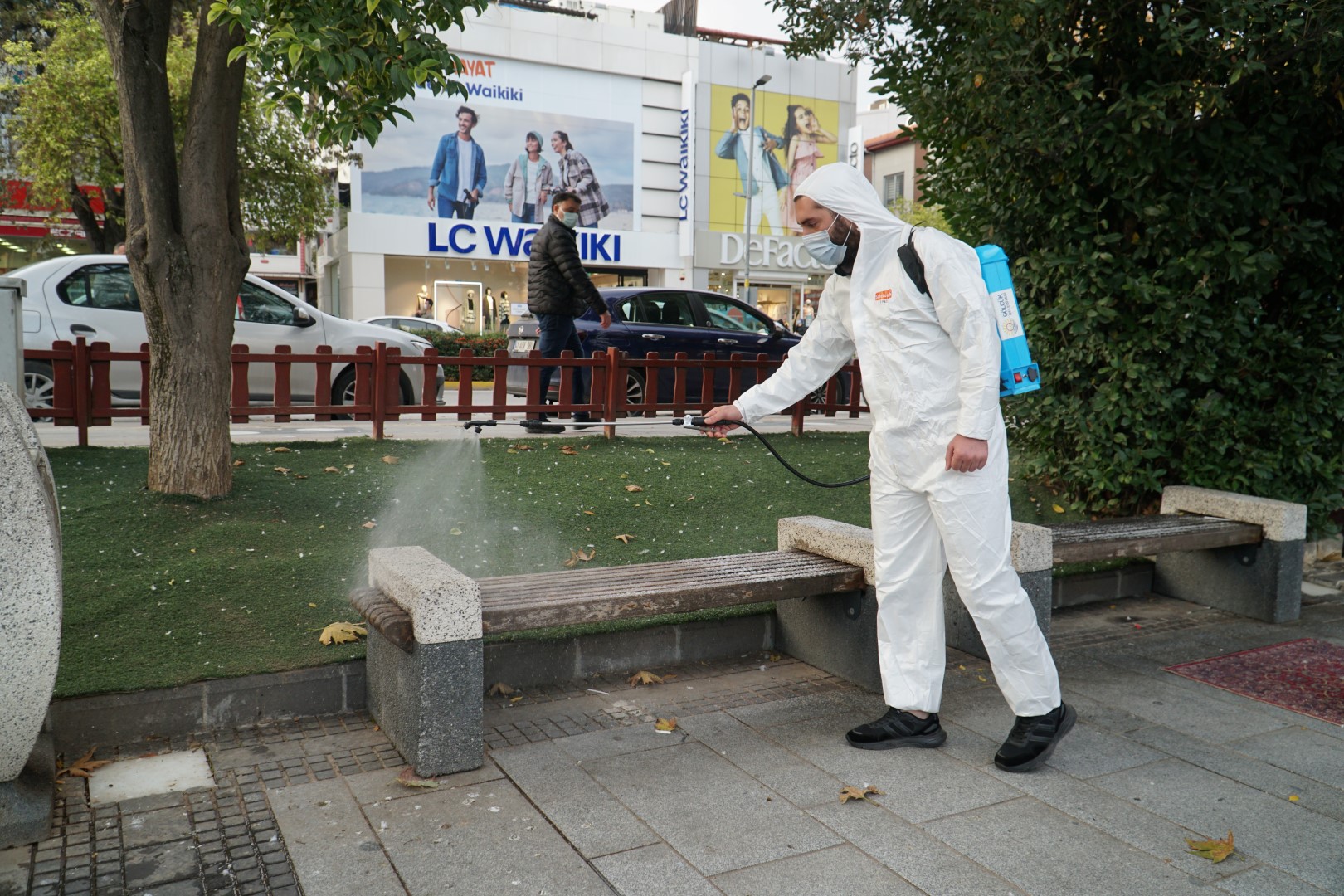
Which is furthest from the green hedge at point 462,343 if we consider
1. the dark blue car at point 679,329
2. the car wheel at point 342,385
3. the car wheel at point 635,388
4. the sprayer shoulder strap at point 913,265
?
the sprayer shoulder strap at point 913,265

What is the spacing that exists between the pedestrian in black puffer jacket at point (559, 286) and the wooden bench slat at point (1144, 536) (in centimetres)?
502

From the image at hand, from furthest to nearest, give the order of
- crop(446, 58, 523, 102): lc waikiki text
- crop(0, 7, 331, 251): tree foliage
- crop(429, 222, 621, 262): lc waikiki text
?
crop(446, 58, 523, 102): lc waikiki text → crop(429, 222, 621, 262): lc waikiki text → crop(0, 7, 331, 251): tree foliage

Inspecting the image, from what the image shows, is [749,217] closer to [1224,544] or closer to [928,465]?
[1224,544]

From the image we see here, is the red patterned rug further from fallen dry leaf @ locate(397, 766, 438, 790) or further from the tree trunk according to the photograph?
the tree trunk

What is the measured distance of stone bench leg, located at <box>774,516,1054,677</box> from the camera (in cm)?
454

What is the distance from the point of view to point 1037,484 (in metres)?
7.80

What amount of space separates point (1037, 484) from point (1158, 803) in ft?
15.3

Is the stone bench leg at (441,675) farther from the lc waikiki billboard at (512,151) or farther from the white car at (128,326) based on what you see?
the lc waikiki billboard at (512,151)

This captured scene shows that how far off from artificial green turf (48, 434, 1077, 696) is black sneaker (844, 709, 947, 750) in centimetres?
208

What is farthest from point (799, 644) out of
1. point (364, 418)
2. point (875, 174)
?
point (875, 174)

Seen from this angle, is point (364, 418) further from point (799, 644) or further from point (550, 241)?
point (799, 644)

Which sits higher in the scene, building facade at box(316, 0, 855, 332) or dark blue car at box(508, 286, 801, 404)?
building facade at box(316, 0, 855, 332)

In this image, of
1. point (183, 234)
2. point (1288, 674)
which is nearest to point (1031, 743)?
point (1288, 674)

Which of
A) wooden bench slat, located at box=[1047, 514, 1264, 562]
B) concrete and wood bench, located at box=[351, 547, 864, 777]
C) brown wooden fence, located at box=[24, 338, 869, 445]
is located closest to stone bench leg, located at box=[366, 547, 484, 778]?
concrete and wood bench, located at box=[351, 547, 864, 777]
